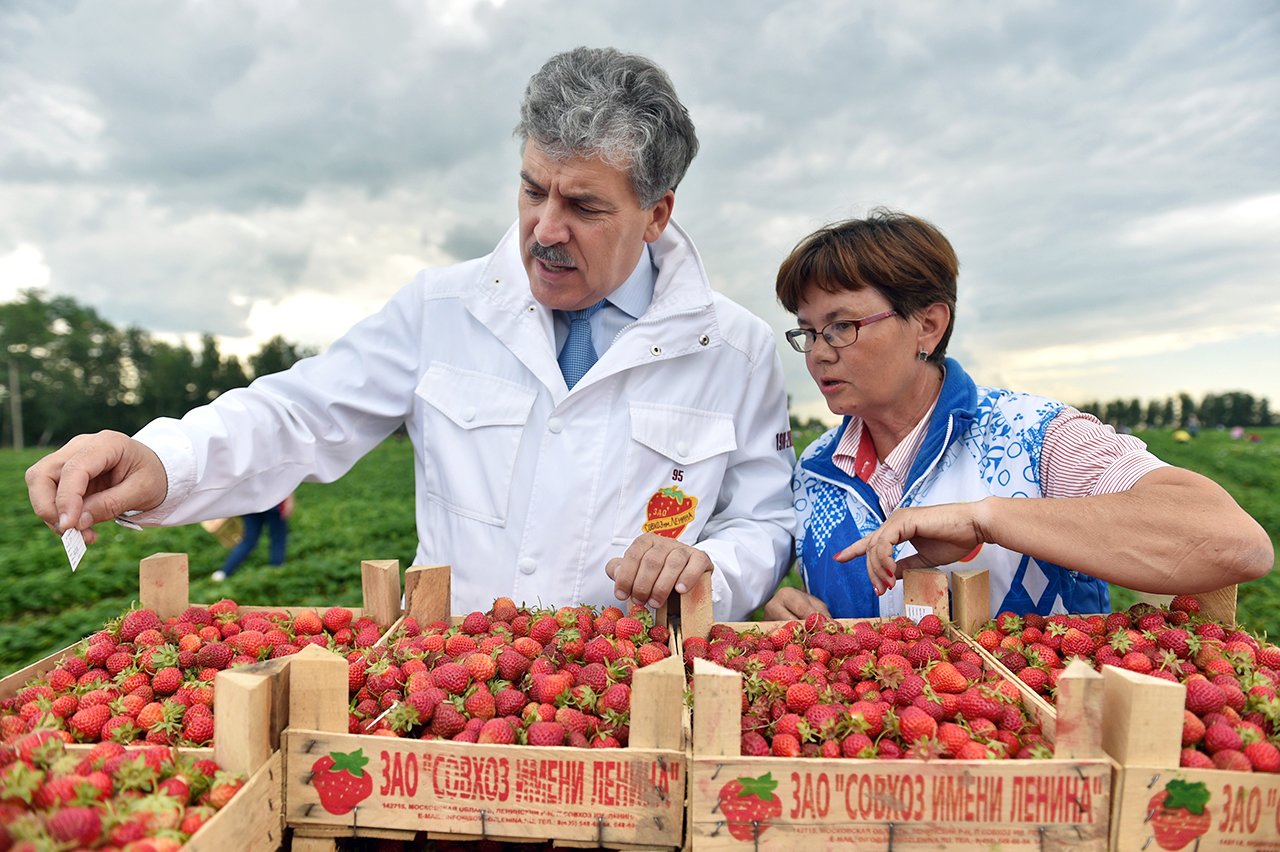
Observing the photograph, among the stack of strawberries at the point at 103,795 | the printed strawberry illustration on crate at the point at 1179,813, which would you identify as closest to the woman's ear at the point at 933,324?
the printed strawberry illustration on crate at the point at 1179,813

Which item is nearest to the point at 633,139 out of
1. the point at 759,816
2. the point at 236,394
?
the point at 236,394

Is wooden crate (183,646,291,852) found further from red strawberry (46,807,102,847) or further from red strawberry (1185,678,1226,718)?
red strawberry (1185,678,1226,718)

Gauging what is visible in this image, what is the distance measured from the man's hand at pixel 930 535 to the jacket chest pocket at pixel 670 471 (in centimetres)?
73

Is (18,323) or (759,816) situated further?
(18,323)

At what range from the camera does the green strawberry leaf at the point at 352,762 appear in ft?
5.14

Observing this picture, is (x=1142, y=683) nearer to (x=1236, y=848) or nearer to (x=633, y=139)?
(x=1236, y=848)

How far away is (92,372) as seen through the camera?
70.8 m

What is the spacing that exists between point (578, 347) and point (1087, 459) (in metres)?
1.60

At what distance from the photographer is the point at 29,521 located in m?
15.9

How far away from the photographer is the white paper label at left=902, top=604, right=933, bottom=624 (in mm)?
2221

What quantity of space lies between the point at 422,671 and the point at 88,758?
58 centimetres

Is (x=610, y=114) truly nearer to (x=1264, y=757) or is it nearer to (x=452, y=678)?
(x=452, y=678)

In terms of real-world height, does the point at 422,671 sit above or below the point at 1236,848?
above

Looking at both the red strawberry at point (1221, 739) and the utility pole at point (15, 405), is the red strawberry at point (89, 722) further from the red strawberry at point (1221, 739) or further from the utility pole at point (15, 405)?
the utility pole at point (15, 405)
